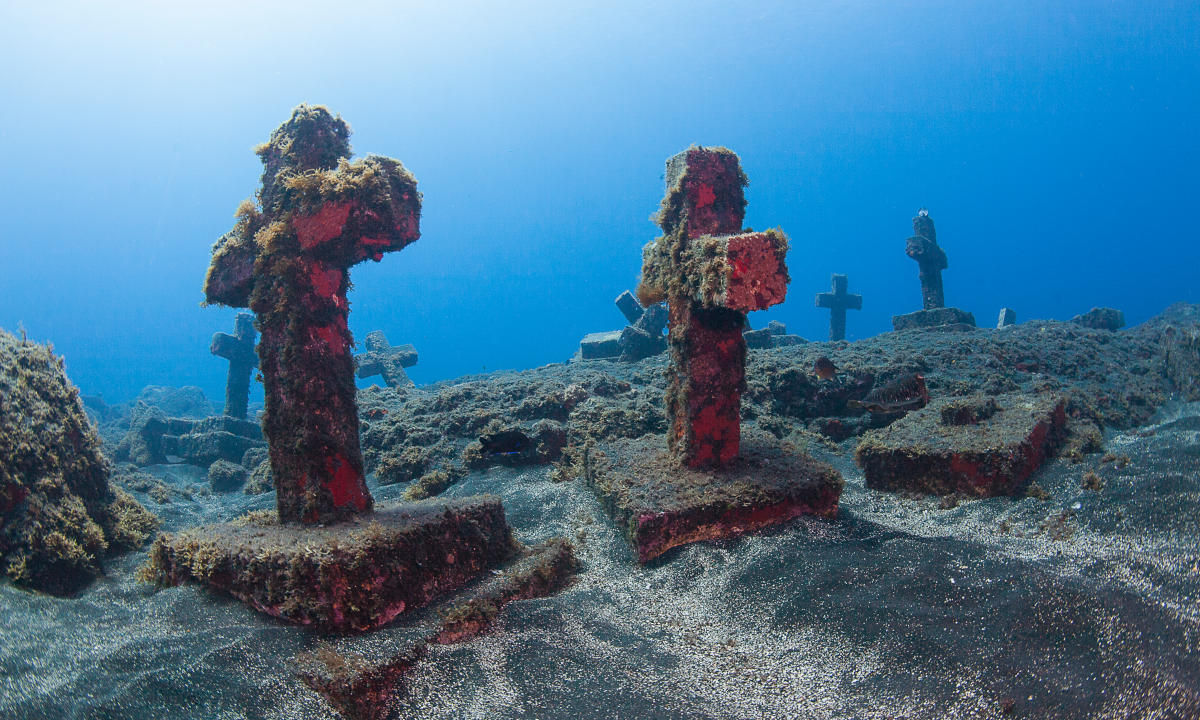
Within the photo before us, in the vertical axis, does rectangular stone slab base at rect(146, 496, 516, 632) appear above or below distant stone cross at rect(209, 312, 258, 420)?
below

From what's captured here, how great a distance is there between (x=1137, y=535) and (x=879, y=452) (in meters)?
2.36

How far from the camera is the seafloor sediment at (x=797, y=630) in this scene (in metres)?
2.53

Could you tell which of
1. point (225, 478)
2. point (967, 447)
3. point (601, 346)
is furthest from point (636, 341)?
point (967, 447)

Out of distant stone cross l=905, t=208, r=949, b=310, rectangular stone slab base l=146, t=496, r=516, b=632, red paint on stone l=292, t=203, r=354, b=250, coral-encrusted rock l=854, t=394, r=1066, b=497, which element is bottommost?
rectangular stone slab base l=146, t=496, r=516, b=632

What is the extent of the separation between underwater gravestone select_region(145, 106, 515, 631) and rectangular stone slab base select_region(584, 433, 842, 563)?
123 centimetres

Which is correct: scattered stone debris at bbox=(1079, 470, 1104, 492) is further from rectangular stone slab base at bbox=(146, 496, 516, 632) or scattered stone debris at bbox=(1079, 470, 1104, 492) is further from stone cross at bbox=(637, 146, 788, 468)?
rectangular stone slab base at bbox=(146, 496, 516, 632)

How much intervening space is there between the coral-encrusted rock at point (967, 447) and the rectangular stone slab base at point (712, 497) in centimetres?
111

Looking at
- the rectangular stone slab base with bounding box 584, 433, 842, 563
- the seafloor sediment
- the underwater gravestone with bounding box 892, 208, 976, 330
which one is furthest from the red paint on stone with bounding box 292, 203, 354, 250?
the underwater gravestone with bounding box 892, 208, 976, 330

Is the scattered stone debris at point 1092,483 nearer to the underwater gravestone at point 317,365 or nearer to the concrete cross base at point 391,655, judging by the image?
the concrete cross base at point 391,655

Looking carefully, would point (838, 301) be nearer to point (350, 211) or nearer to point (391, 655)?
point (350, 211)

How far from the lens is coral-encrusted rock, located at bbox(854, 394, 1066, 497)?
17.4 feet

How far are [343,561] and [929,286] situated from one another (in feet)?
69.6

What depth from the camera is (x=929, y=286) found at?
19.3 meters

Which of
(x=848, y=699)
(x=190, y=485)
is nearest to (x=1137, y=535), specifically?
(x=848, y=699)
